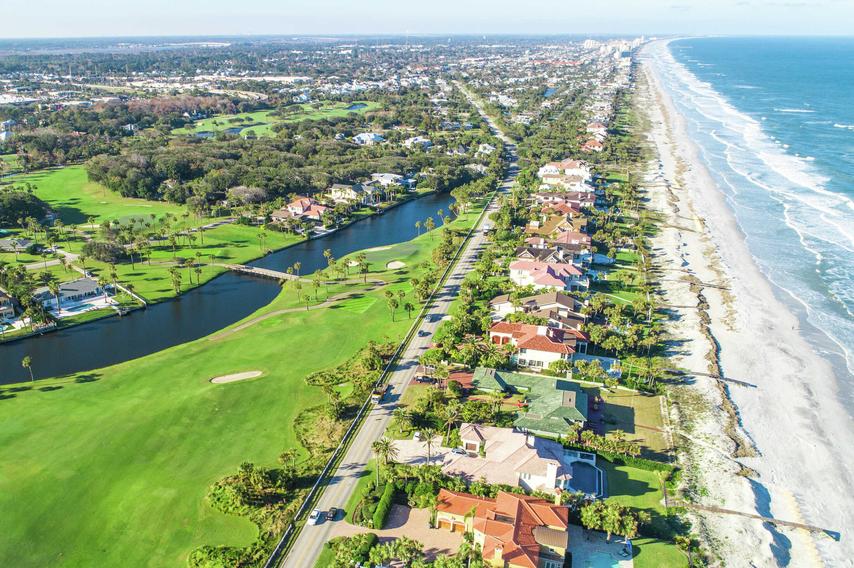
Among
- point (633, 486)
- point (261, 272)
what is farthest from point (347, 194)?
point (633, 486)

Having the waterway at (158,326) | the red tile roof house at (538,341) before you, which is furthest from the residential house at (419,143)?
the red tile roof house at (538,341)

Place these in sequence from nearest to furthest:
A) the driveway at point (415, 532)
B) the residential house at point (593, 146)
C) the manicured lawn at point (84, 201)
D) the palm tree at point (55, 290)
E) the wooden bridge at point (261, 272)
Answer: the driveway at point (415, 532)
the palm tree at point (55, 290)
the wooden bridge at point (261, 272)
the manicured lawn at point (84, 201)
the residential house at point (593, 146)

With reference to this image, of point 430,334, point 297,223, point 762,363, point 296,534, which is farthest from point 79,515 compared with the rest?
point 297,223

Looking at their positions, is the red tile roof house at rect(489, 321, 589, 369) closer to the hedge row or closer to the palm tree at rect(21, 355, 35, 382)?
the hedge row

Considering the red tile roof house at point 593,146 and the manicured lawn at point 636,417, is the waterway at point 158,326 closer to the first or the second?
the manicured lawn at point 636,417

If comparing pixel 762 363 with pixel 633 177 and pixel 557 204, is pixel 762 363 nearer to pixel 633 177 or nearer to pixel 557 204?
pixel 557 204
